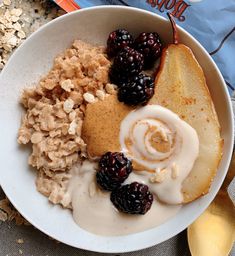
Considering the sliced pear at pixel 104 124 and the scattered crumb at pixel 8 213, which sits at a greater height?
the sliced pear at pixel 104 124

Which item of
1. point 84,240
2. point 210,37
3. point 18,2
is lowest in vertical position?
point 84,240

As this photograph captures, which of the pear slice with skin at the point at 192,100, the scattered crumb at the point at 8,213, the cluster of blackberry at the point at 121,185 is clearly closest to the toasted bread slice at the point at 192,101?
the pear slice with skin at the point at 192,100

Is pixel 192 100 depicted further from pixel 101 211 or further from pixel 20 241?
pixel 20 241

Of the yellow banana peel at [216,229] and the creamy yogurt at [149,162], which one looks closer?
the creamy yogurt at [149,162]

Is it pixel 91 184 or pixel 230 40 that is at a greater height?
pixel 230 40

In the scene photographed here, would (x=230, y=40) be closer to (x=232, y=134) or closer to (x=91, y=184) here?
(x=232, y=134)

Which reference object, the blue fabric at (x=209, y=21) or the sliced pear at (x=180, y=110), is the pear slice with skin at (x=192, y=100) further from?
the blue fabric at (x=209, y=21)

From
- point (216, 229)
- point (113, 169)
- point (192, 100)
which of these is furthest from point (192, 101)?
point (216, 229)

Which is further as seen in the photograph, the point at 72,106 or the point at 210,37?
the point at 210,37

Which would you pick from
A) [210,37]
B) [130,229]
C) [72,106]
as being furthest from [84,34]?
[130,229]
